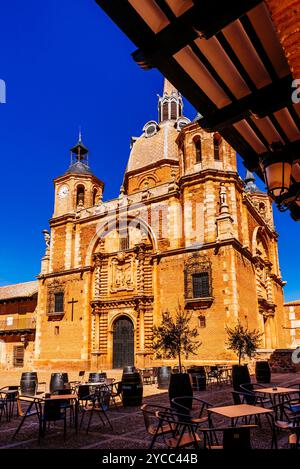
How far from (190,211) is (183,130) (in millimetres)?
6104

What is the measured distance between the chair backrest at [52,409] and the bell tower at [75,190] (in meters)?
22.3

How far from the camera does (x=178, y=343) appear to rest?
52.2ft

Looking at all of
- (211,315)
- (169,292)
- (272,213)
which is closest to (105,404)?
(211,315)

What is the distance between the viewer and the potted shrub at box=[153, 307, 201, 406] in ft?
23.5

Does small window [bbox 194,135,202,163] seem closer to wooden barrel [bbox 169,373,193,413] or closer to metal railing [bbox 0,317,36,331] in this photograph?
wooden barrel [bbox 169,373,193,413]

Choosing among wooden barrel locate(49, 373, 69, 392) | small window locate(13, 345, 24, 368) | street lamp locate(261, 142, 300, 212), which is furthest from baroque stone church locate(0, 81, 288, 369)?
street lamp locate(261, 142, 300, 212)

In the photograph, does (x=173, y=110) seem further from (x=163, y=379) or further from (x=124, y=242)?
(x=163, y=379)

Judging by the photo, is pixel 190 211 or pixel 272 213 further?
pixel 272 213

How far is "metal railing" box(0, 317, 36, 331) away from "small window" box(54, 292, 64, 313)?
17.4 feet

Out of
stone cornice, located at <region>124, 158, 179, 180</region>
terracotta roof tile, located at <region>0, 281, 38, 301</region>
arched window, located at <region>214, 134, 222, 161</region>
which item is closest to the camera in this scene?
arched window, located at <region>214, 134, 222, 161</region>

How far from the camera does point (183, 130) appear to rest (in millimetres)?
25125

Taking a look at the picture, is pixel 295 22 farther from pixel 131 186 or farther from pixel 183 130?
pixel 131 186

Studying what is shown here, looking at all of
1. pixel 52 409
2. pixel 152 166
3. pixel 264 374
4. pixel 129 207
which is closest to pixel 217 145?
pixel 129 207

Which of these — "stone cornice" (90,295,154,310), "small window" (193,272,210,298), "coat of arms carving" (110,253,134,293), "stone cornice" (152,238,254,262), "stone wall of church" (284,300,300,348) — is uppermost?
"stone cornice" (152,238,254,262)
